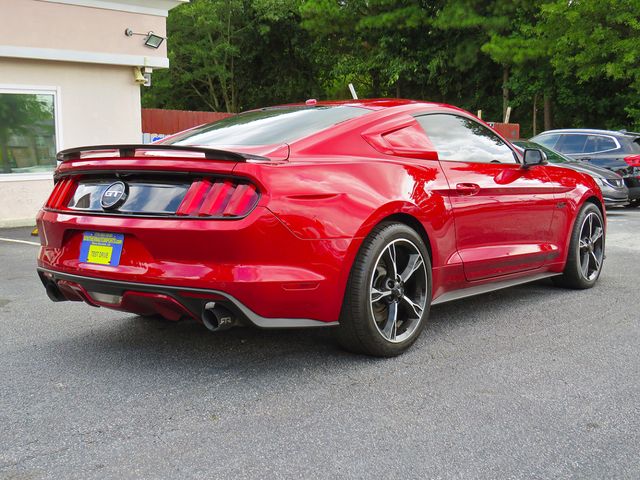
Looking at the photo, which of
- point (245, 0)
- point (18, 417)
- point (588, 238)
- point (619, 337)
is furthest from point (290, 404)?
point (245, 0)

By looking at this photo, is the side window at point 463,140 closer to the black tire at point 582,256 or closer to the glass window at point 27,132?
the black tire at point 582,256

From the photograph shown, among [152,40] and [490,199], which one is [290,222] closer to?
[490,199]

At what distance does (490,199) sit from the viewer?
194 inches

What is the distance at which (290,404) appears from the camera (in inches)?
134

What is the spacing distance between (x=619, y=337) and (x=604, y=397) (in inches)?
47.6

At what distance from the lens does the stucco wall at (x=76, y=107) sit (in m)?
11.8

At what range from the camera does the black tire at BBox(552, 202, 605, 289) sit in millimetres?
5984

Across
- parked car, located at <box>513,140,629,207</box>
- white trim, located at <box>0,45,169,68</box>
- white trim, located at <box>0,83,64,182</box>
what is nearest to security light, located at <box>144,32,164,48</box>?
white trim, located at <box>0,45,169,68</box>

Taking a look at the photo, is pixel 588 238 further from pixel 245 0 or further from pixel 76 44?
pixel 245 0

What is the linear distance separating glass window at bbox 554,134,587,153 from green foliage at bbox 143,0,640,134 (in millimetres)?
7465

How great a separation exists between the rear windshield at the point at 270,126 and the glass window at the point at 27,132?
8157mm

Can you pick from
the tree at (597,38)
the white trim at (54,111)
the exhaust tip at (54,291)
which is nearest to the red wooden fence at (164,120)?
the white trim at (54,111)

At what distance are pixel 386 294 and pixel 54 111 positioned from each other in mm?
9929

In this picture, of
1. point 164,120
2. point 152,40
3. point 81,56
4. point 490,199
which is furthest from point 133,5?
point 490,199
